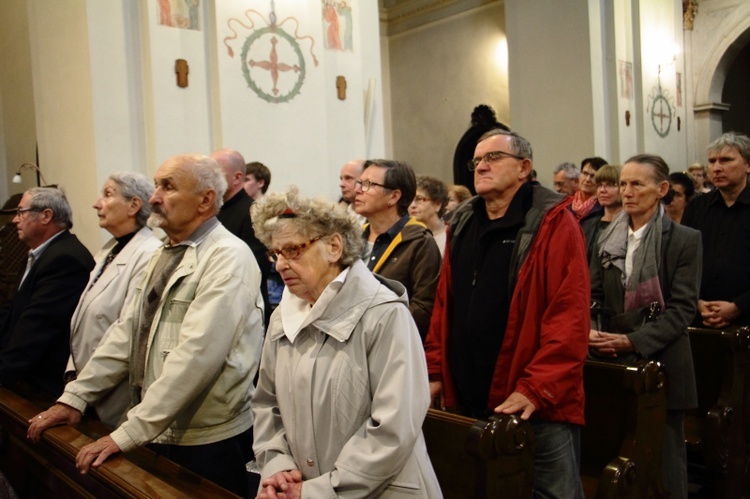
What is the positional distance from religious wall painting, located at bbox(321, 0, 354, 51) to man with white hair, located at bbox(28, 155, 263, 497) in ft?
13.2

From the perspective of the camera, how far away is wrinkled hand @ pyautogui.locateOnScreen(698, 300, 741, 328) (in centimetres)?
384

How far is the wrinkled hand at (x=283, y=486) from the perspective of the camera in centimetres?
188

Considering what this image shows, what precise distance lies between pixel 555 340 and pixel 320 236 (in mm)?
881

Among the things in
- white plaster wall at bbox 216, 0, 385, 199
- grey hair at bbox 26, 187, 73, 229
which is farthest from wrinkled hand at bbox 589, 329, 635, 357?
white plaster wall at bbox 216, 0, 385, 199

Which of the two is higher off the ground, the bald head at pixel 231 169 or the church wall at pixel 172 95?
the church wall at pixel 172 95

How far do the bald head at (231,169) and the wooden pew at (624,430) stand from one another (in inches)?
83.7

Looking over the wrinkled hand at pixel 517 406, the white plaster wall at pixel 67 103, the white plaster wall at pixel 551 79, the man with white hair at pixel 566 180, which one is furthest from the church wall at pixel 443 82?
the wrinkled hand at pixel 517 406

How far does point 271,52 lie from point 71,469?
411 cm

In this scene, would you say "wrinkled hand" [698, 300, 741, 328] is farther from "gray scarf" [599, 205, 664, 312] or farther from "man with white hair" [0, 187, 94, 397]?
"man with white hair" [0, 187, 94, 397]

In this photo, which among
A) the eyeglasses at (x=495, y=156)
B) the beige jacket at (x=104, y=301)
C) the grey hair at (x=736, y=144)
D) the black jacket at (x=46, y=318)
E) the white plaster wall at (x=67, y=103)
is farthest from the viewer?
the white plaster wall at (x=67, y=103)

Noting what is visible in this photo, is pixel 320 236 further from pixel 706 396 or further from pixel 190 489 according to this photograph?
pixel 706 396

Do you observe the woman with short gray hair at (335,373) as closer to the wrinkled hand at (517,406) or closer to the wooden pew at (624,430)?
the wrinkled hand at (517,406)

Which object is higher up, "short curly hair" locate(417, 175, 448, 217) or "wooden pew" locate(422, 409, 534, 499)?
"short curly hair" locate(417, 175, 448, 217)

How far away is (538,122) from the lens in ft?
32.9
